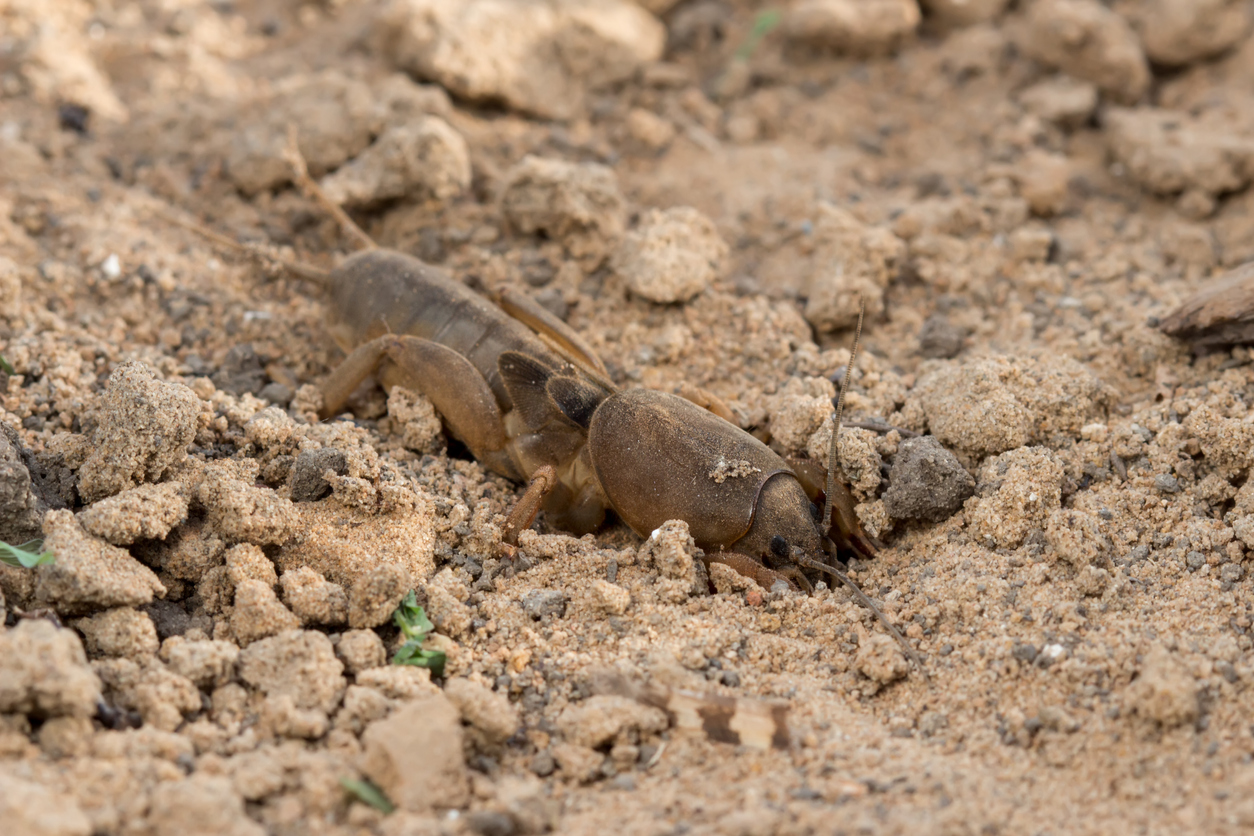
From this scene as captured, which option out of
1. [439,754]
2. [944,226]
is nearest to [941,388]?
[944,226]

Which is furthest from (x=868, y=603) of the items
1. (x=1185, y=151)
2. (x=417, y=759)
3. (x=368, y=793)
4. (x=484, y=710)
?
(x=1185, y=151)

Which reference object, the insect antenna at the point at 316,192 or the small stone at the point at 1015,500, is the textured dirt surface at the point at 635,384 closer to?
the small stone at the point at 1015,500

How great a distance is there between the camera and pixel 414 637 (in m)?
3.40

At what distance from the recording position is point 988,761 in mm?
3027

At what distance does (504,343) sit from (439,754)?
247cm

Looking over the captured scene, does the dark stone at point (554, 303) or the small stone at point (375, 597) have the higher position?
the dark stone at point (554, 303)

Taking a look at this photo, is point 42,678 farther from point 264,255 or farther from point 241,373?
point 264,255

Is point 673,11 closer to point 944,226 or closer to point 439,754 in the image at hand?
point 944,226

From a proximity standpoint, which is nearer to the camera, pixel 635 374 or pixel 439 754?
pixel 439 754

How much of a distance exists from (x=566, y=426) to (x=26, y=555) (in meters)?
2.22

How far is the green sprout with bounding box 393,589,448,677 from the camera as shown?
3348 mm

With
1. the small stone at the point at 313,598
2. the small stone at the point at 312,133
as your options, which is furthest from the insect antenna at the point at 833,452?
the small stone at the point at 312,133

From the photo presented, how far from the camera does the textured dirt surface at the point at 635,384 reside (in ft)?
9.56

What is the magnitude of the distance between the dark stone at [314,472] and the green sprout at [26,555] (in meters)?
0.91
